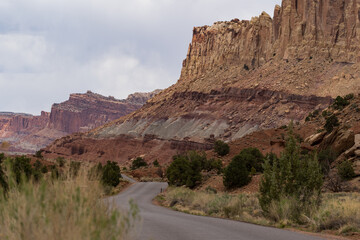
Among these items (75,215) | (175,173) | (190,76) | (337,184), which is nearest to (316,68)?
(190,76)

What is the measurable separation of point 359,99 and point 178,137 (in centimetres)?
5780

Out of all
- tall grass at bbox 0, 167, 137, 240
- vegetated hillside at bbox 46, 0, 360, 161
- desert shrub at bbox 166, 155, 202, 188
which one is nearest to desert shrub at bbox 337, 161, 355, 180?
desert shrub at bbox 166, 155, 202, 188

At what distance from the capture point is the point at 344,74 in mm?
93938

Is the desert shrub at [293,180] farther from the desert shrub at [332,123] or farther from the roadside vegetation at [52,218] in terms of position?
the desert shrub at [332,123]

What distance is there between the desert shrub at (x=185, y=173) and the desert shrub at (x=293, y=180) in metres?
28.3

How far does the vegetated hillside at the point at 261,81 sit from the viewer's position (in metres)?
96.8

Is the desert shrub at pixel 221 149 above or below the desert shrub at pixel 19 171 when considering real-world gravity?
above

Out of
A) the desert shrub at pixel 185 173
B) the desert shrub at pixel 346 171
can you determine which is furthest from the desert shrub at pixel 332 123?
the desert shrub at pixel 346 171

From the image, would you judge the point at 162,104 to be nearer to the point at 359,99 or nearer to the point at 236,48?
the point at 236,48

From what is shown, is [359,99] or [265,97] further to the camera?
[265,97]

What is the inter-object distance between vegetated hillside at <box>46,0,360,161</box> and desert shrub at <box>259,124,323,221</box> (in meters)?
74.4

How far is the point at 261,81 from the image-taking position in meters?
108

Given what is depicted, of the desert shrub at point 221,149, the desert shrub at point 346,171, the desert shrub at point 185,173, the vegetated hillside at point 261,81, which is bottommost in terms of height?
the desert shrub at point 185,173

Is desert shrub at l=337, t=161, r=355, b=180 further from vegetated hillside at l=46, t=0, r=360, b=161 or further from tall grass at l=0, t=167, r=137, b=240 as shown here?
vegetated hillside at l=46, t=0, r=360, b=161
